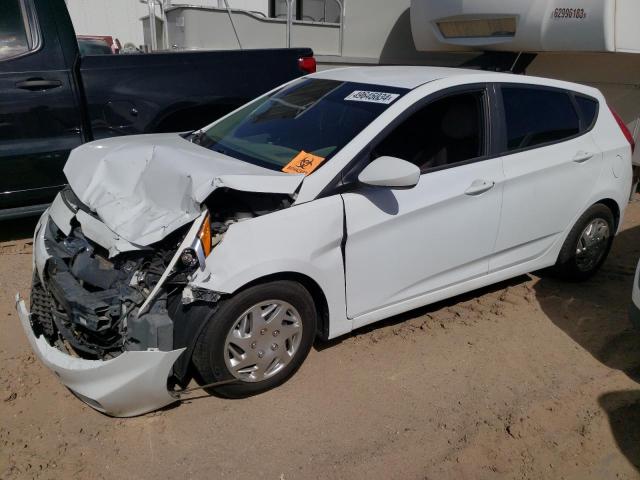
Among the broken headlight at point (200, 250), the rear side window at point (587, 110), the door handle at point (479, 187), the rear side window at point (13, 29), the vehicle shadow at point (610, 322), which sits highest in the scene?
the rear side window at point (13, 29)

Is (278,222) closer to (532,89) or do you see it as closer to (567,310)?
(532,89)

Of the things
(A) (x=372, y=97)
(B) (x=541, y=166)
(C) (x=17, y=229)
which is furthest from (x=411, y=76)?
(C) (x=17, y=229)

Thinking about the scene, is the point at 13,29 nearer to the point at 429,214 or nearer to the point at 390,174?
the point at 390,174

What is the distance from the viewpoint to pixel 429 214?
3.34 m

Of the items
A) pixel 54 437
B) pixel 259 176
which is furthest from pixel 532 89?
pixel 54 437

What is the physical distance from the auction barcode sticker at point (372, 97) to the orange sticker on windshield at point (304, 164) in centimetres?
54

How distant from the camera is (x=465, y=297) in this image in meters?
4.33

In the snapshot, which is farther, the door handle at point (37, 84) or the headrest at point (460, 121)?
the door handle at point (37, 84)

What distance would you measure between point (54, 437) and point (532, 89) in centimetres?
350

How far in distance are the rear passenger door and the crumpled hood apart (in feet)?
5.09

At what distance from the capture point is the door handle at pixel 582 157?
4.05m

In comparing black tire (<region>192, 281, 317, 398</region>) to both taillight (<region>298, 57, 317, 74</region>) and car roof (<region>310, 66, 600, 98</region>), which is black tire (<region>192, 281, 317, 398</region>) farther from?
taillight (<region>298, 57, 317, 74</region>)

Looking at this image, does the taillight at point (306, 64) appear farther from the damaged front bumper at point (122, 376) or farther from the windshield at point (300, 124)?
the damaged front bumper at point (122, 376)

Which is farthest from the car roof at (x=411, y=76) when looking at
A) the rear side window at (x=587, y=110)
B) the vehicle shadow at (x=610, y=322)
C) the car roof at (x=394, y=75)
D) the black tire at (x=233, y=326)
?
the vehicle shadow at (x=610, y=322)
